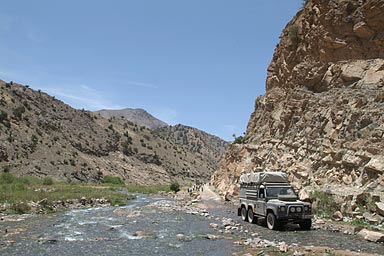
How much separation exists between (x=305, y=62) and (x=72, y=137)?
6733 cm

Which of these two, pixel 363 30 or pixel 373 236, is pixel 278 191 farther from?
pixel 363 30

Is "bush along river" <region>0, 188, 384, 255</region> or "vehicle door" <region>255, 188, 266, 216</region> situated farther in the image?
"vehicle door" <region>255, 188, 266, 216</region>

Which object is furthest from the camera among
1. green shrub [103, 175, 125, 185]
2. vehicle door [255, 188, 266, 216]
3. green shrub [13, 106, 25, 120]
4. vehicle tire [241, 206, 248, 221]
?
green shrub [13, 106, 25, 120]

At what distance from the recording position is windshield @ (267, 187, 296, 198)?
19017mm

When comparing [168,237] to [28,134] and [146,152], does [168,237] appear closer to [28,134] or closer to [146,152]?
[28,134]

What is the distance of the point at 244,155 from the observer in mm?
43562

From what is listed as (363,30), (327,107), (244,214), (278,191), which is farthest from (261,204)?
(363,30)

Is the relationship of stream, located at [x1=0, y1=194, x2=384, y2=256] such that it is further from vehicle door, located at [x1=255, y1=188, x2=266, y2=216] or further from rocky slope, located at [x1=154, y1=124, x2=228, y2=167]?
rocky slope, located at [x1=154, y1=124, x2=228, y2=167]

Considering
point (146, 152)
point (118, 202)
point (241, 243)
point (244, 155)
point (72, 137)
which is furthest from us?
point (146, 152)

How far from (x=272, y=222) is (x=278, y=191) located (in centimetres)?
203

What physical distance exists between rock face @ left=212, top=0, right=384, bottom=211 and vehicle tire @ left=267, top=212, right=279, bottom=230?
195 inches

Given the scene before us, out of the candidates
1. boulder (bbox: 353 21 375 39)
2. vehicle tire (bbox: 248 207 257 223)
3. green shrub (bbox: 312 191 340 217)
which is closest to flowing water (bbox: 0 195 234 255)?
vehicle tire (bbox: 248 207 257 223)

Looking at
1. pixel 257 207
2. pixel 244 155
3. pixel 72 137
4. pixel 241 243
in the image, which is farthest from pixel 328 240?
pixel 72 137

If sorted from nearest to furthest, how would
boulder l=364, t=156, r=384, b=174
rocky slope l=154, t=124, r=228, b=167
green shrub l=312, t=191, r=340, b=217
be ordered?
boulder l=364, t=156, r=384, b=174
green shrub l=312, t=191, r=340, b=217
rocky slope l=154, t=124, r=228, b=167
